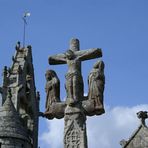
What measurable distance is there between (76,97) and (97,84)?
0.53 meters

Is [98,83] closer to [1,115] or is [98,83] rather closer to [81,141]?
[81,141]

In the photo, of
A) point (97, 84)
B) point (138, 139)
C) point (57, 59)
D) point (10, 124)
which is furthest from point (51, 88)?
point (10, 124)

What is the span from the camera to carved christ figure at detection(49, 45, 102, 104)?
9734mm

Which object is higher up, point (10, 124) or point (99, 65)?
point (10, 124)

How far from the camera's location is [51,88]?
995cm

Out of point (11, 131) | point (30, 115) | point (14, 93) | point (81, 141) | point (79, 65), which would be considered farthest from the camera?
point (30, 115)

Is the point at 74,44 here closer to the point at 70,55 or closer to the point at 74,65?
the point at 70,55

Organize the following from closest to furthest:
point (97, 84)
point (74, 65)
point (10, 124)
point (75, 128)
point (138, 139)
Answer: point (75, 128), point (97, 84), point (74, 65), point (138, 139), point (10, 124)

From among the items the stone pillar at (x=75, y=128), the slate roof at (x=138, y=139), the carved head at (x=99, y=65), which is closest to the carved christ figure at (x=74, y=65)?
the stone pillar at (x=75, y=128)

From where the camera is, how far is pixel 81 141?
30.1 feet

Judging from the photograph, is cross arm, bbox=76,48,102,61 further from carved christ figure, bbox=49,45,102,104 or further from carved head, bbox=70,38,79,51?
carved head, bbox=70,38,79,51

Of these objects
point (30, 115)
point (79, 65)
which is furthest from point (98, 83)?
point (30, 115)

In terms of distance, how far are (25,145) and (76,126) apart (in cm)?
2976

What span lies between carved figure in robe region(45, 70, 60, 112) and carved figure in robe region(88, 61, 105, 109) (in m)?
0.74
